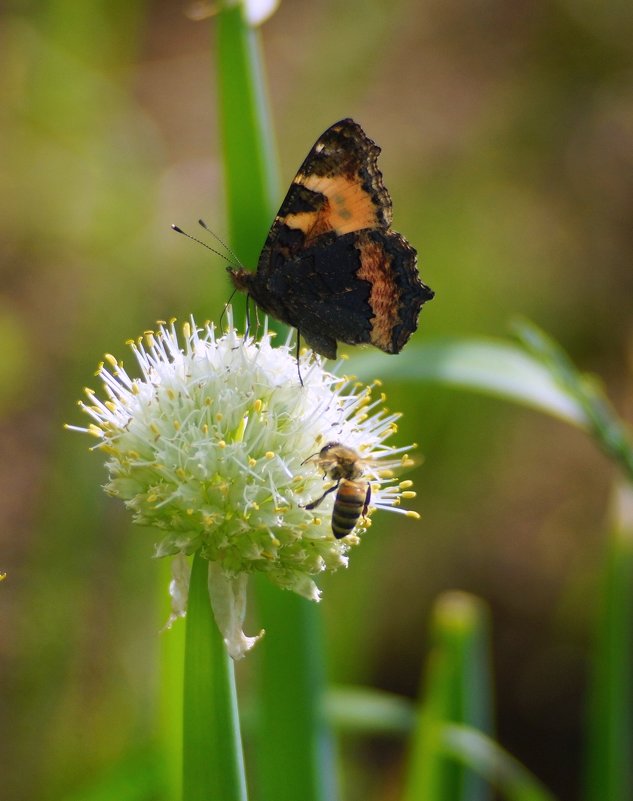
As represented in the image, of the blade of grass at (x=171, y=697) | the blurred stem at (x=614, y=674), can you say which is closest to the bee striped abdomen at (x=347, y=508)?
the blade of grass at (x=171, y=697)

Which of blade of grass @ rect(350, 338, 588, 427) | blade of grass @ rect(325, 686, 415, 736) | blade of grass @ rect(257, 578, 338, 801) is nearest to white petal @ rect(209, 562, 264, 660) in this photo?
blade of grass @ rect(257, 578, 338, 801)

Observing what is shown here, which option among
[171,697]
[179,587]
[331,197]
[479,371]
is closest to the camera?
[179,587]

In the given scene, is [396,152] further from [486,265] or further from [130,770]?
[130,770]

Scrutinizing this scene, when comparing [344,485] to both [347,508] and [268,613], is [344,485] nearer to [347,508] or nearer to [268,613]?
[347,508]

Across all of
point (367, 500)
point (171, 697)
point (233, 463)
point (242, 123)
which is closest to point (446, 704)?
point (171, 697)

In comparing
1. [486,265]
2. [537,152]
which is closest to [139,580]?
[486,265]

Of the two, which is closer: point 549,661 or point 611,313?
point 549,661

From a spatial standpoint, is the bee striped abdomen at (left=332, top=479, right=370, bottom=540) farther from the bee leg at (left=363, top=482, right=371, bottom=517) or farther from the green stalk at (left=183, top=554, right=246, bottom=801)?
the green stalk at (left=183, top=554, right=246, bottom=801)
